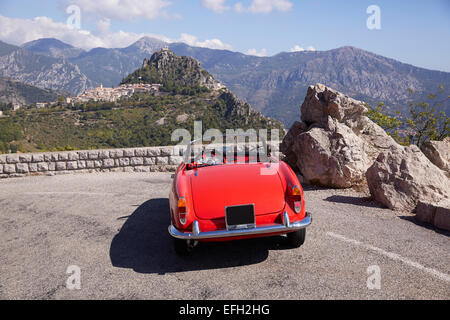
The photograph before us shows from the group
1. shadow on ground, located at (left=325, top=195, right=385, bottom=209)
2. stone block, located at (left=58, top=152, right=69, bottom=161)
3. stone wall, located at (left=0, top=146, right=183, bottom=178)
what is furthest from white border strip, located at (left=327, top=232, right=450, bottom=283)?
stone block, located at (left=58, top=152, right=69, bottom=161)

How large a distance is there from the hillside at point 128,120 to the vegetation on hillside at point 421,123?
4488cm

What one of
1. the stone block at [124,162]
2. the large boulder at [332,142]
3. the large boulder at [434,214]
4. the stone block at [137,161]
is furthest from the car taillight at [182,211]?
the stone block at [124,162]

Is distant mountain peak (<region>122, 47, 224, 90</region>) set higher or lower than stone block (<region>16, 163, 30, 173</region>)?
higher

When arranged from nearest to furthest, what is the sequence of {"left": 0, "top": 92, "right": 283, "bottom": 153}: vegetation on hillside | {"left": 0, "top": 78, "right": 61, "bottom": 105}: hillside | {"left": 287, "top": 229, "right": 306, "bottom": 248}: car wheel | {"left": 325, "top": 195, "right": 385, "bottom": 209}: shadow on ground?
1. {"left": 287, "top": 229, "right": 306, "bottom": 248}: car wheel
2. {"left": 325, "top": 195, "right": 385, "bottom": 209}: shadow on ground
3. {"left": 0, "top": 92, "right": 283, "bottom": 153}: vegetation on hillside
4. {"left": 0, "top": 78, "right": 61, "bottom": 105}: hillside

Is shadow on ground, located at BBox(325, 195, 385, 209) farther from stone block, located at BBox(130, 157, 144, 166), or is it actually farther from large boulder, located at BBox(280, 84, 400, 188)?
stone block, located at BBox(130, 157, 144, 166)

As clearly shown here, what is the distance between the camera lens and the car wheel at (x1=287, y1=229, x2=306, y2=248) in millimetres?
3881

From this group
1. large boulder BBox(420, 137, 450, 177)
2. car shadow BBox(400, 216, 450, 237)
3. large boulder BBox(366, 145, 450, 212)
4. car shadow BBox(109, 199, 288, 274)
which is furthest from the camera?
large boulder BBox(420, 137, 450, 177)

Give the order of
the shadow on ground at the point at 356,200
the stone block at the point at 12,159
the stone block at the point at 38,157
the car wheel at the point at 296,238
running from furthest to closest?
the stone block at the point at 38,157 < the stone block at the point at 12,159 < the shadow on ground at the point at 356,200 < the car wheel at the point at 296,238

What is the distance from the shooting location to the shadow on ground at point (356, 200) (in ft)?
19.3

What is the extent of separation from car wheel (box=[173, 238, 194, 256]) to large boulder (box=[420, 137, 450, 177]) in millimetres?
6495

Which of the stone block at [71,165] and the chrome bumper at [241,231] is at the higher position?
the chrome bumper at [241,231]

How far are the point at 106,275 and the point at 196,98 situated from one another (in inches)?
3948

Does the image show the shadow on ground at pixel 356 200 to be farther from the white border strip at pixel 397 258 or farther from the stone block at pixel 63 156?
the stone block at pixel 63 156

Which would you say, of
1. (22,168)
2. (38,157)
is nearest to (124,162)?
(38,157)
